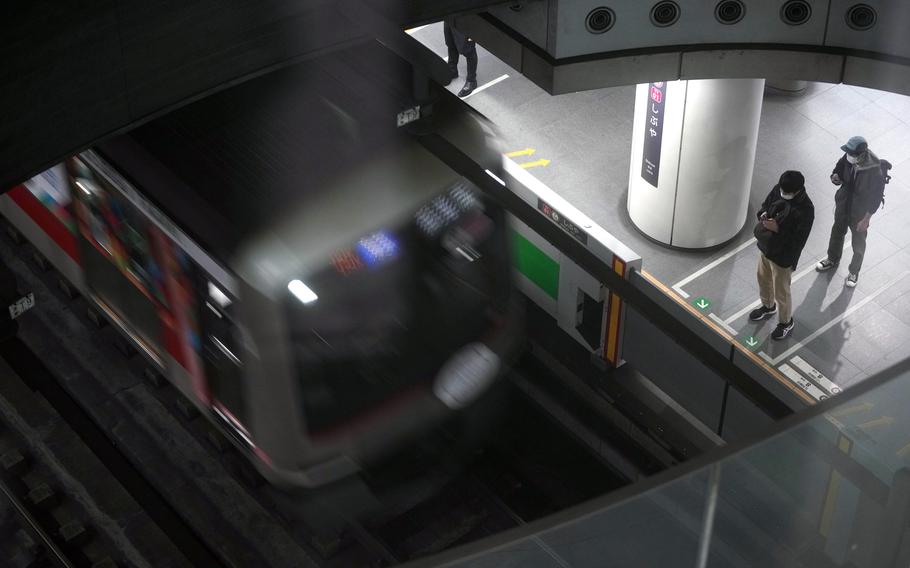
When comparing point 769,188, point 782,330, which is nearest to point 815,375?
point 782,330

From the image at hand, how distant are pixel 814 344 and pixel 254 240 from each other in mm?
5535

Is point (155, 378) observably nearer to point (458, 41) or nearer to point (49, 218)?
point (49, 218)

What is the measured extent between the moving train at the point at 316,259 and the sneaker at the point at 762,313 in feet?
10.5

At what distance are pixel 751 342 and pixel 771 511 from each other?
8288 millimetres

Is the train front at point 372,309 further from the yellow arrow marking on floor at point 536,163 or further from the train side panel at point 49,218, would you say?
the yellow arrow marking on floor at point 536,163

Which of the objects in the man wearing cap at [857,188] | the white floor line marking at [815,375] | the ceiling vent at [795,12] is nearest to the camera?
the ceiling vent at [795,12]

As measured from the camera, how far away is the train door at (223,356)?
8.38 m

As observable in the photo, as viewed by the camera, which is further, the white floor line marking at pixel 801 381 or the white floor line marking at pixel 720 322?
the white floor line marking at pixel 720 322

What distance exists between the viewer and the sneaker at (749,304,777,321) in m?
11.6

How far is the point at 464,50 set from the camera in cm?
1461

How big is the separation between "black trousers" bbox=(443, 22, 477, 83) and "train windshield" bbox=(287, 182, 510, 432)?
6059 millimetres

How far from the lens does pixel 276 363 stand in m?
8.13

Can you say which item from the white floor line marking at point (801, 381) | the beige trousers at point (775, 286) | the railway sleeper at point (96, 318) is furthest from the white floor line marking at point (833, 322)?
the railway sleeper at point (96, 318)

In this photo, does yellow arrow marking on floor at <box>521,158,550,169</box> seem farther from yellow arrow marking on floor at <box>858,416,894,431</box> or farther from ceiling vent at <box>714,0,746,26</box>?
yellow arrow marking on floor at <box>858,416,894,431</box>
